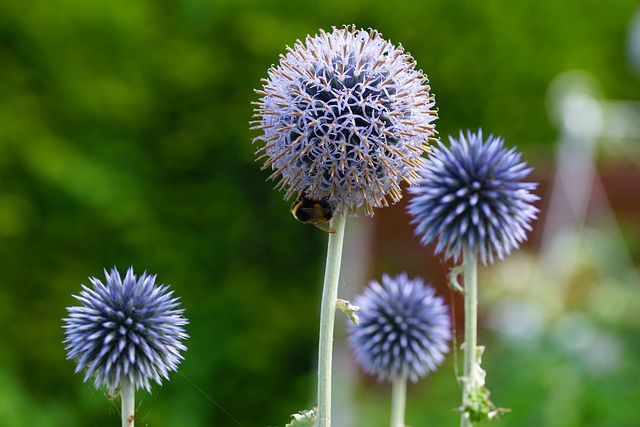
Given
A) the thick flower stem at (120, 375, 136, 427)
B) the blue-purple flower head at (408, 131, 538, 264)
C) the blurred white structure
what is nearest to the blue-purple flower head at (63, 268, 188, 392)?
the thick flower stem at (120, 375, 136, 427)

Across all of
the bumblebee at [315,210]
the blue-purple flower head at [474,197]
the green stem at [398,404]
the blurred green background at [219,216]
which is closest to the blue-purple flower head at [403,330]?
the green stem at [398,404]

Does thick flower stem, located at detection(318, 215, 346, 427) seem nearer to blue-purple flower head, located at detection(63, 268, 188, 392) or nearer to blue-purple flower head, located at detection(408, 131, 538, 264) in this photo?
blue-purple flower head, located at detection(63, 268, 188, 392)

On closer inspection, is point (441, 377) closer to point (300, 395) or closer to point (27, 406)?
point (300, 395)

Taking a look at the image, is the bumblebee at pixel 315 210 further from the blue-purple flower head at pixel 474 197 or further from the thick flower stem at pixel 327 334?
the blue-purple flower head at pixel 474 197

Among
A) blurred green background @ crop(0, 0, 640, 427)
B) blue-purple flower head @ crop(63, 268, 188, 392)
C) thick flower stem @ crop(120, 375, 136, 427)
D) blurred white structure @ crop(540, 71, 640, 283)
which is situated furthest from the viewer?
blurred white structure @ crop(540, 71, 640, 283)

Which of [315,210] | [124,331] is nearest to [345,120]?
[315,210]

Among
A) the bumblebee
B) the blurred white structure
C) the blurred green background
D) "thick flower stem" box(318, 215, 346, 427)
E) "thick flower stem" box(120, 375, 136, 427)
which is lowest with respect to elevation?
"thick flower stem" box(120, 375, 136, 427)
